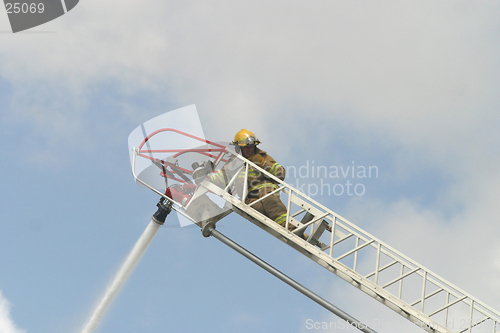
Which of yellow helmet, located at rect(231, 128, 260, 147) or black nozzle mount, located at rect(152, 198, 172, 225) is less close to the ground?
yellow helmet, located at rect(231, 128, 260, 147)

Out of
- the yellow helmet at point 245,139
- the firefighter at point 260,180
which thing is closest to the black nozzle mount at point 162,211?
the firefighter at point 260,180

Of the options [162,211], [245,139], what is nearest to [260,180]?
[245,139]

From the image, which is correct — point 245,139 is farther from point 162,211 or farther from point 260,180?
point 162,211

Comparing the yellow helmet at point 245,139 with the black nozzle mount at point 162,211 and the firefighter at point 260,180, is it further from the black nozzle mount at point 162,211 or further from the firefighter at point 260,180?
the black nozzle mount at point 162,211

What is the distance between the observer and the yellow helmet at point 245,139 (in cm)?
1421

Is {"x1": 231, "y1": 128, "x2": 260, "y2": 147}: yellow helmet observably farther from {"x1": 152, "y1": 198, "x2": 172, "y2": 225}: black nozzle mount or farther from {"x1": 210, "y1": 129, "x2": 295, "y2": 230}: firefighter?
{"x1": 152, "y1": 198, "x2": 172, "y2": 225}: black nozzle mount

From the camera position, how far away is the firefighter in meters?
13.5

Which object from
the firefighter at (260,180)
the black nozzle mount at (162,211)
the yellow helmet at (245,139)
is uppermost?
the yellow helmet at (245,139)

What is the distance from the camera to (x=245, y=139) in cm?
1424

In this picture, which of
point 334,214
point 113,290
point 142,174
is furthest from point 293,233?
point 113,290

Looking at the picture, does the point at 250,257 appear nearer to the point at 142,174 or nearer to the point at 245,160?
the point at 245,160

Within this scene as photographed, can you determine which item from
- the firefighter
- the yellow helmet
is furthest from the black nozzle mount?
the yellow helmet

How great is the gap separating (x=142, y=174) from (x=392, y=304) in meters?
6.83

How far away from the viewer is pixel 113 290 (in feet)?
47.6
